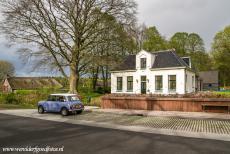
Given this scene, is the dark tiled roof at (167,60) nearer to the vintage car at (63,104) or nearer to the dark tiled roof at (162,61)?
the dark tiled roof at (162,61)

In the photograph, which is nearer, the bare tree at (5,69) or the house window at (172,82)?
the house window at (172,82)

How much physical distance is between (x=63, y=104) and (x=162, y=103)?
8557 mm

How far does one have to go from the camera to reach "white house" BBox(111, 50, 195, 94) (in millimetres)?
32250

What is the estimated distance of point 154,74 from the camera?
34.0 m

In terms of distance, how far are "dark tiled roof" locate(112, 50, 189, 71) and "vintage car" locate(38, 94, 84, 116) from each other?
17.6 metres

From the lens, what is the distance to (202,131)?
1209 cm

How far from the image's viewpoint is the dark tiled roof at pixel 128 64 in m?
36.5

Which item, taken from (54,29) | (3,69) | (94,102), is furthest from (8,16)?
(3,69)

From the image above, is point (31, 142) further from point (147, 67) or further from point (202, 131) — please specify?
point (147, 67)

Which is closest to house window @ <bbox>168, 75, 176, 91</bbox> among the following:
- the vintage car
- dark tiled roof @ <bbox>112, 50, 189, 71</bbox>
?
dark tiled roof @ <bbox>112, 50, 189, 71</bbox>

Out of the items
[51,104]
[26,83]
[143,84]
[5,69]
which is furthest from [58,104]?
[5,69]

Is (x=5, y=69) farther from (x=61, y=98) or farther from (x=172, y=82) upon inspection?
(x=61, y=98)

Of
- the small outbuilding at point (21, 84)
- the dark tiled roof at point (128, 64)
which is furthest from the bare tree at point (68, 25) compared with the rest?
the small outbuilding at point (21, 84)

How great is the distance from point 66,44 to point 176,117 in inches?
738
